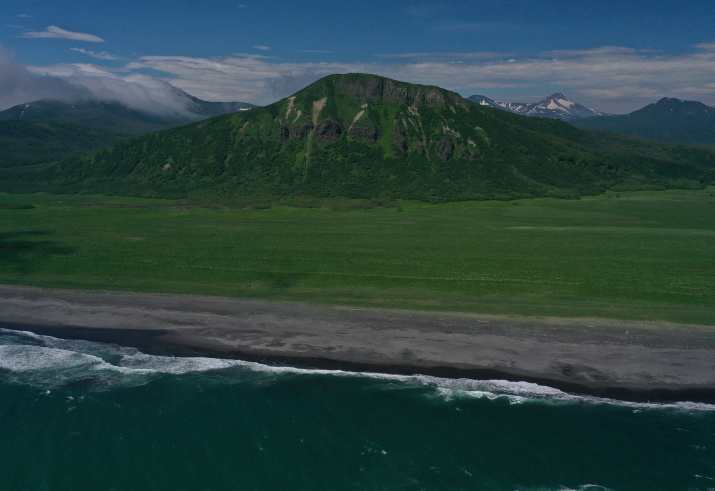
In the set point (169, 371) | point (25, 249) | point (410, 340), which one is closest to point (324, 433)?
point (410, 340)

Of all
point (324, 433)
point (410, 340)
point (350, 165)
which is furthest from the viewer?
point (350, 165)

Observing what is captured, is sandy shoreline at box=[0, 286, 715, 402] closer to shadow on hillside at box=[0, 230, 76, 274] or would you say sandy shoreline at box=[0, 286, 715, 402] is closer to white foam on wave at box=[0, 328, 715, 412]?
white foam on wave at box=[0, 328, 715, 412]

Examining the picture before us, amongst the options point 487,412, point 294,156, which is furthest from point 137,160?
point 487,412

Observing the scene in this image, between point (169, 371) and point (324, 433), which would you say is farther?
point (169, 371)

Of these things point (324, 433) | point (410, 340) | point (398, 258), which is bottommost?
point (324, 433)

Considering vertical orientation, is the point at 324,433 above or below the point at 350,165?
below

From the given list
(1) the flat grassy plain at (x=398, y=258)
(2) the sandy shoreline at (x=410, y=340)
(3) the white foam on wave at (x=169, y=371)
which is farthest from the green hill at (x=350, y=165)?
(3) the white foam on wave at (x=169, y=371)

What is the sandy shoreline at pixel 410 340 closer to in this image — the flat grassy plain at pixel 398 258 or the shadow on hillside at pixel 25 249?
the flat grassy plain at pixel 398 258

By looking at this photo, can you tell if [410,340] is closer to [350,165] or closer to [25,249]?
[25,249]
